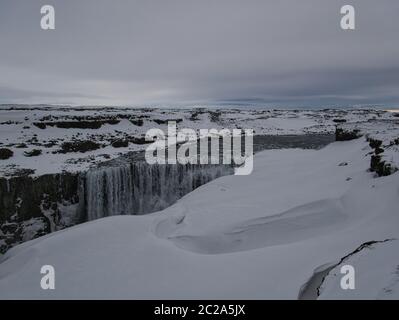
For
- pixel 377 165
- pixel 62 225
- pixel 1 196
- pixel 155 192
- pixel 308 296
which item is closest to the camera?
pixel 308 296

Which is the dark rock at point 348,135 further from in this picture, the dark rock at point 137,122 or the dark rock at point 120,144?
the dark rock at point 137,122

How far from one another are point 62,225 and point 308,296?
48.4ft

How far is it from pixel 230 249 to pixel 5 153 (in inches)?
711

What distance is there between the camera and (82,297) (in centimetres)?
598

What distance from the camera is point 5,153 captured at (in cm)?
2012

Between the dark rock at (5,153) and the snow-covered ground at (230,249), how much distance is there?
511 inches

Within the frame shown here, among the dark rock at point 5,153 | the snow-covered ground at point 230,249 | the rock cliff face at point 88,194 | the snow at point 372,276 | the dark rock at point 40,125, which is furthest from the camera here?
the dark rock at point 40,125

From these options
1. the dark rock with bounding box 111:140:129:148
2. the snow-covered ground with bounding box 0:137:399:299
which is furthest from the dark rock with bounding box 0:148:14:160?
the snow-covered ground with bounding box 0:137:399:299

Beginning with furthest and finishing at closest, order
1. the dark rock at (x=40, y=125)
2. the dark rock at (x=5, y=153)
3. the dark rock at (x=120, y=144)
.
A: 1. the dark rock at (x=40, y=125)
2. the dark rock at (x=120, y=144)
3. the dark rock at (x=5, y=153)

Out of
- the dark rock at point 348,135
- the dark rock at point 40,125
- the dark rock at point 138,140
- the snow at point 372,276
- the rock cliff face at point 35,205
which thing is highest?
the dark rock at point 40,125

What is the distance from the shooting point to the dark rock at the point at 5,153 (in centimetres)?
1981
